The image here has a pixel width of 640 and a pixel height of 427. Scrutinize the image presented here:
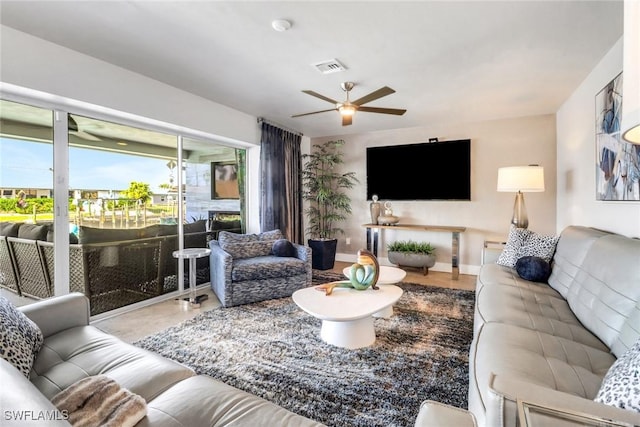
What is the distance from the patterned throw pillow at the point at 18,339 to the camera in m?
1.11

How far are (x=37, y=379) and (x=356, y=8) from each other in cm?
246

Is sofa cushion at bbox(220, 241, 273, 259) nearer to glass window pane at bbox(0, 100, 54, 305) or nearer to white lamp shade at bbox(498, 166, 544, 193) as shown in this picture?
glass window pane at bbox(0, 100, 54, 305)

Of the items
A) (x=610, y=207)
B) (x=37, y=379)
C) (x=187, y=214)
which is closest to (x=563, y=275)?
(x=610, y=207)

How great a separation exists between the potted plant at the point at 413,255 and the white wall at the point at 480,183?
394mm

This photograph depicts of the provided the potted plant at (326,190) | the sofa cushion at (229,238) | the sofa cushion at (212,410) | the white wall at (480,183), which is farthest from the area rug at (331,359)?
the potted plant at (326,190)

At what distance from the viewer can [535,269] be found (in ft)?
8.05

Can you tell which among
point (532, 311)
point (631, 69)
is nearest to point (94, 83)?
point (631, 69)

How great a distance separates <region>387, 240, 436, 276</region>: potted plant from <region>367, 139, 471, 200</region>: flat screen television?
799 mm

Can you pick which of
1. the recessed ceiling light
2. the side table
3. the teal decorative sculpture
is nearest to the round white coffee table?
the teal decorative sculpture

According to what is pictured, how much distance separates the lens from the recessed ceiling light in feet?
6.62

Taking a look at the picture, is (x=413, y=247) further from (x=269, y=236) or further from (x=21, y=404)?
(x=21, y=404)

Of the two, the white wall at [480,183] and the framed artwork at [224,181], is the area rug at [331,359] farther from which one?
the white wall at [480,183]

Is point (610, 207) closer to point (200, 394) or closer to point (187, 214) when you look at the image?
point (200, 394)

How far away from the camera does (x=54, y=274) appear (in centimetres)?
259
